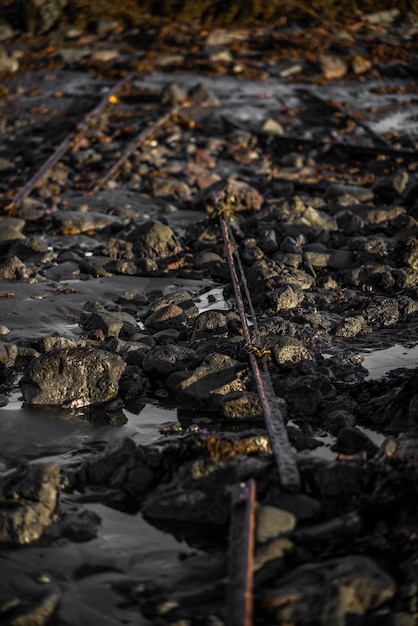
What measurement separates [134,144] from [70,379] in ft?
19.8

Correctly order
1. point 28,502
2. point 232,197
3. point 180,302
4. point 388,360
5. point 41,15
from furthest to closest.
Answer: point 41,15 < point 232,197 < point 180,302 < point 388,360 < point 28,502

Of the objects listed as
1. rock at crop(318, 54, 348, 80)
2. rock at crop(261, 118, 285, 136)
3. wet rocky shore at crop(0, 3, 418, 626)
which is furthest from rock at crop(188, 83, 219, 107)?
rock at crop(318, 54, 348, 80)

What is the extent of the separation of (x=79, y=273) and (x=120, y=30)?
10563mm

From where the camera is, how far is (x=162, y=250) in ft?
23.9

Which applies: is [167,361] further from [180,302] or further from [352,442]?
[352,442]

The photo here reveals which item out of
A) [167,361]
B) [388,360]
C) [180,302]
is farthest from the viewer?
[180,302]

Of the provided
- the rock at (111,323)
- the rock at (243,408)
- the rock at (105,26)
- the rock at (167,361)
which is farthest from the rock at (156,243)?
the rock at (105,26)

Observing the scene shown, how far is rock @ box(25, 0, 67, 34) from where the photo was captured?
16406 millimetres

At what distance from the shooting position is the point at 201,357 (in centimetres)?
500

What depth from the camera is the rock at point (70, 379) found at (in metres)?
4.67

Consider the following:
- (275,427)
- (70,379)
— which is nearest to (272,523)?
(275,427)

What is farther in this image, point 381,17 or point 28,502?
point 381,17

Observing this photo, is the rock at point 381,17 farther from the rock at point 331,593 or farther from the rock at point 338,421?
the rock at point 331,593

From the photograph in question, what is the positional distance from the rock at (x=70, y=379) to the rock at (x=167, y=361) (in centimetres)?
29
